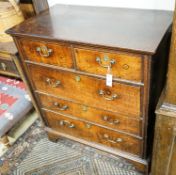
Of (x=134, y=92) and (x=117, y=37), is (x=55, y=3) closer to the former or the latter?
(x=117, y=37)

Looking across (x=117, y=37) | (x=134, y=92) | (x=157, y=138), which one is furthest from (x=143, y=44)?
(x=157, y=138)

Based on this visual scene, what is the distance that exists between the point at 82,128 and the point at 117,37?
28.1 inches

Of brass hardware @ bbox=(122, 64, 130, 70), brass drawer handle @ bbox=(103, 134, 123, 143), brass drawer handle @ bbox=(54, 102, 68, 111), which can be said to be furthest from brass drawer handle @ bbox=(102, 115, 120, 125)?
brass hardware @ bbox=(122, 64, 130, 70)

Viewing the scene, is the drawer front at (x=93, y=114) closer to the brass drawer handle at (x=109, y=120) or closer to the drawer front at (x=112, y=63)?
the brass drawer handle at (x=109, y=120)

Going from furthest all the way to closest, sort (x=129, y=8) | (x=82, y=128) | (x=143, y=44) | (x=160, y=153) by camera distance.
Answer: (x=82, y=128)
(x=129, y=8)
(x=160, y=153)
(x=143, y=44)

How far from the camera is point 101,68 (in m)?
1.04

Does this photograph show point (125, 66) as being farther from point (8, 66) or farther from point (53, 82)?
point (8, 66)

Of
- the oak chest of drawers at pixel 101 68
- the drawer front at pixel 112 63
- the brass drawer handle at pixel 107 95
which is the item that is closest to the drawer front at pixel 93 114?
the oak chest of drawers at pixel 101 68

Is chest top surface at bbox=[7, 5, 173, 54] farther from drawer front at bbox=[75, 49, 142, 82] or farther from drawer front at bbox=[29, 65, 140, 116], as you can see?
drawer front at bbox=[29, 65, 140, 116]

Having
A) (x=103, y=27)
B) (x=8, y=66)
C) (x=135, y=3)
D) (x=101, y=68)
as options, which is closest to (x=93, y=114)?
(x=101, y=68)

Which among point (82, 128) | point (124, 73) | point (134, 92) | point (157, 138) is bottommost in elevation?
point (82, 128)

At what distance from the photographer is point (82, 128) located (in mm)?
1466

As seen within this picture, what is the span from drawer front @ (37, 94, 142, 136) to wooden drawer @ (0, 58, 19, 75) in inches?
16.9

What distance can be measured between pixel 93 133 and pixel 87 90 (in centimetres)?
38
